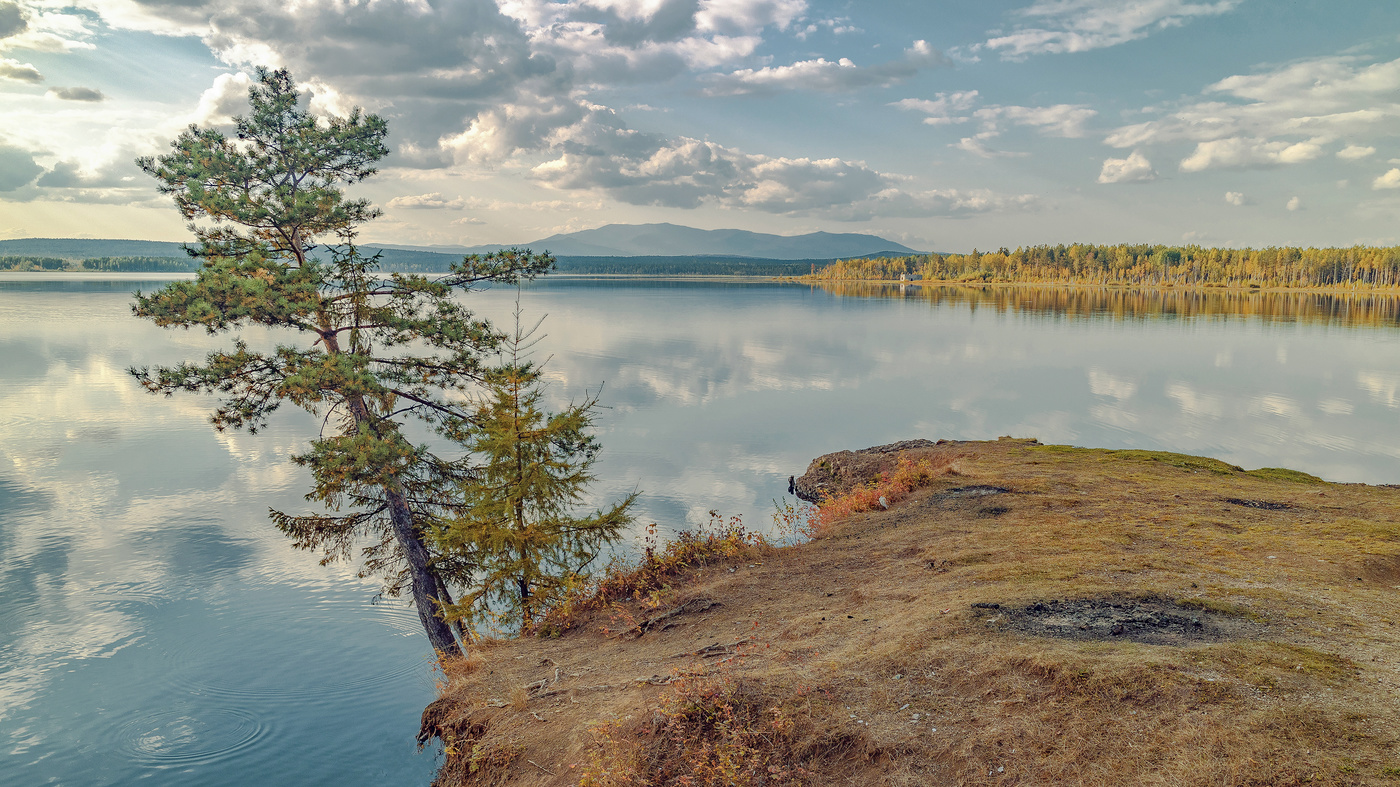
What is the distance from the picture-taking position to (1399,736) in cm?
616

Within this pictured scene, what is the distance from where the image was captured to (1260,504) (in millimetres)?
16938

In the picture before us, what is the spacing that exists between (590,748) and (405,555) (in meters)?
12.0

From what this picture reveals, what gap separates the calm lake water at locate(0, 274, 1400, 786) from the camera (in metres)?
14.8

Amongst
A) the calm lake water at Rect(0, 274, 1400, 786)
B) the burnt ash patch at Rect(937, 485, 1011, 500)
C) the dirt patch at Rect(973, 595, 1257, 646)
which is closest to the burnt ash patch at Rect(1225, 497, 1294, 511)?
the burnt ash patch at Rect(937, 485, 1011, 500)

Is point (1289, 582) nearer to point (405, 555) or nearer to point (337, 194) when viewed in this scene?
point (405, 555)

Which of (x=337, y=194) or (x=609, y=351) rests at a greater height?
(x=337, y=194)

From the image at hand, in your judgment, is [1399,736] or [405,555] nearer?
[1399,736]

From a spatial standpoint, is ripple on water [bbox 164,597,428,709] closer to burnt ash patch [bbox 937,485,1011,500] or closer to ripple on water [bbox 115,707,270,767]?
ripple on water [bbox 115,707,270,767]

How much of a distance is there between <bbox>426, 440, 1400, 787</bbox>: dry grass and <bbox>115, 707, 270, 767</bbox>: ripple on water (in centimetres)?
567

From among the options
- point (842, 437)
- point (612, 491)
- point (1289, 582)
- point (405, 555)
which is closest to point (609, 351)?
point (842, 437)

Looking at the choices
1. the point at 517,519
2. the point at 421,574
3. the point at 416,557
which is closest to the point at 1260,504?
the point at 517,519

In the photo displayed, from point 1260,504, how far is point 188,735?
2489cm

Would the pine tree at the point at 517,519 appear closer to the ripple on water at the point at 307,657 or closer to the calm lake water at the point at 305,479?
the calm lake water at the point at 305,479

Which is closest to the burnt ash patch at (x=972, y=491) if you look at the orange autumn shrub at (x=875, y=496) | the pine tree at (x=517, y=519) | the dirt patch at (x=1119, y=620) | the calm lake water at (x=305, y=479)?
the orange autumn shrub at (x=875, y=496)
